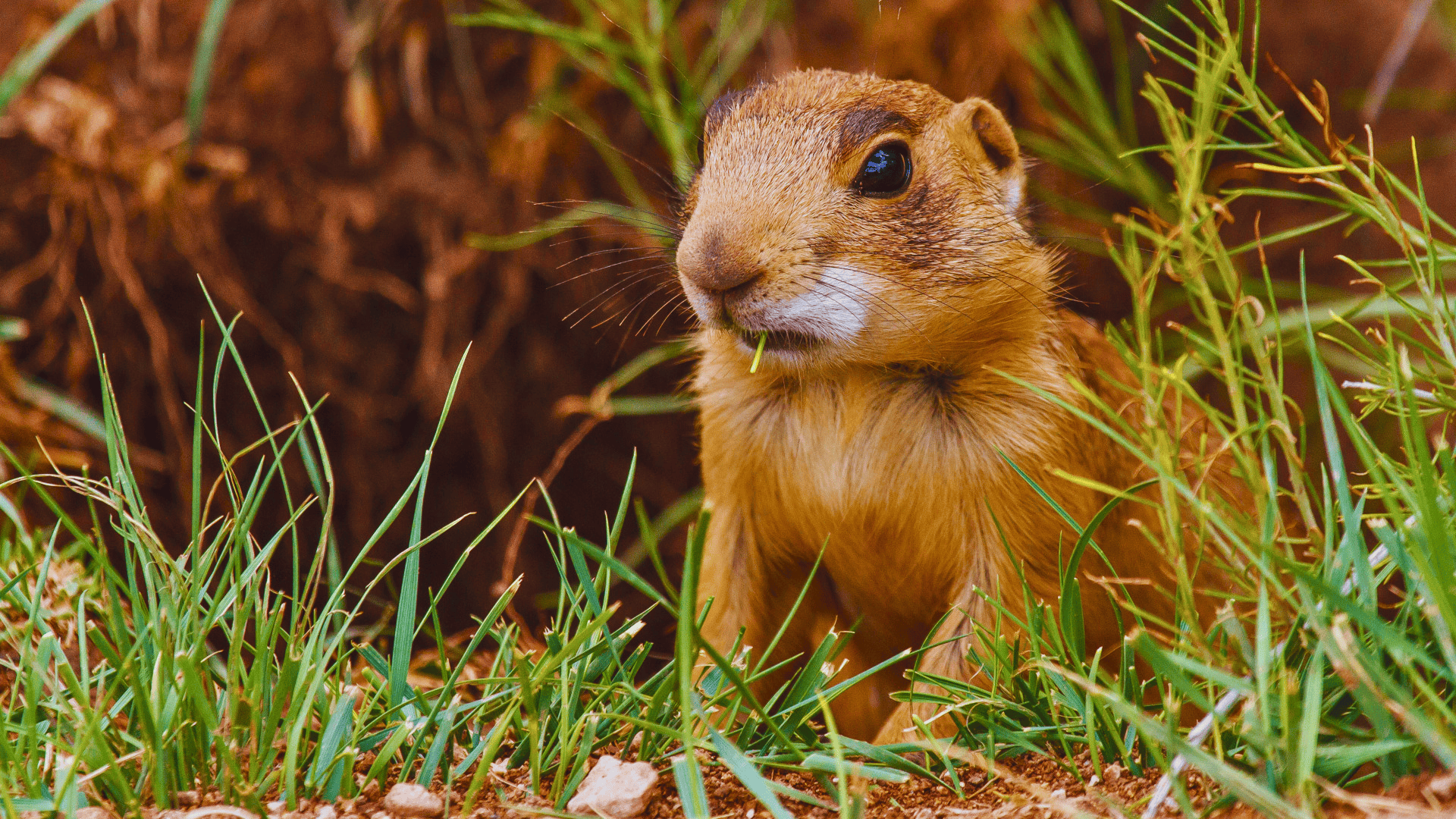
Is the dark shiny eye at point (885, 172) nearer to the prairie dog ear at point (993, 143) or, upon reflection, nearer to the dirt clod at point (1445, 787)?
the prairie dog ear at point (993, 143)

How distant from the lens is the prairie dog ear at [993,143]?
9.60 ft

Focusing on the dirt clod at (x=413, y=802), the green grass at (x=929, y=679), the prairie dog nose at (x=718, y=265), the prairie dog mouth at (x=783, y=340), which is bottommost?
the dirt clod at (x=413, y=802)

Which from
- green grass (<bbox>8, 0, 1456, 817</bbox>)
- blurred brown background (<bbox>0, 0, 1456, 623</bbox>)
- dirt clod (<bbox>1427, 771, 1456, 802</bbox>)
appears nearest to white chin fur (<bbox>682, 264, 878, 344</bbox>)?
green grass (<bbox>8, 0, 1456, 817</bbox>)

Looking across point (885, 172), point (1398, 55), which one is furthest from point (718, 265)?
point (1398, 55)

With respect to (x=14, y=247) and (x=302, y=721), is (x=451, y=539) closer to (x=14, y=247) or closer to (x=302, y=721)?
(x=14, y=247)

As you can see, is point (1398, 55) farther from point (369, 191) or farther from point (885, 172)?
point (369, 191)

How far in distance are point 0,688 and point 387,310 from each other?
124 inches

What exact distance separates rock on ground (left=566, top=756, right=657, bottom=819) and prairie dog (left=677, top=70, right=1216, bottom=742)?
0.65 m

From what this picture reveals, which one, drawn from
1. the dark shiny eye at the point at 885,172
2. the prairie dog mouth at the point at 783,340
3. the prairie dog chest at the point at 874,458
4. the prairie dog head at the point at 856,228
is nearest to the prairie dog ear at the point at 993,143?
the prairie dog head at the point at 856,228

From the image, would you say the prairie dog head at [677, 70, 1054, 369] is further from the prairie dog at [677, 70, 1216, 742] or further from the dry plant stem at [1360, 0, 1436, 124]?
the dry plant stem at [1360, 0, 1436, 124]

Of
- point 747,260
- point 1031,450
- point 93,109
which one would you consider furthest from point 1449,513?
point 93,109

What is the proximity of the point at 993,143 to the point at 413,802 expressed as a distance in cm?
214

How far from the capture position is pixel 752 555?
3.02 m

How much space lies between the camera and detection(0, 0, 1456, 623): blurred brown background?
15.9 ft
